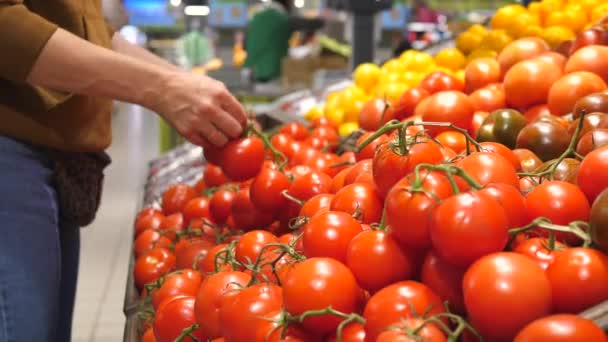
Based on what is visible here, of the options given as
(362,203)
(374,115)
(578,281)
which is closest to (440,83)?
(374,115)

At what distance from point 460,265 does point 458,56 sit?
232 cm

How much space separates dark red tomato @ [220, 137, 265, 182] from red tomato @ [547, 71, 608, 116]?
0.85 meters

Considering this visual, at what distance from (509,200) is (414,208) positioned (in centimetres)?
16

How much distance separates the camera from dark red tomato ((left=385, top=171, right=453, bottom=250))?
3.58ft

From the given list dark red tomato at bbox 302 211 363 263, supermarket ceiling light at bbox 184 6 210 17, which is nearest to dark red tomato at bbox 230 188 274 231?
dark red tomato at bbox 302 211 363 263

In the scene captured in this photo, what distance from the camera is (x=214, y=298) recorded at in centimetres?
133

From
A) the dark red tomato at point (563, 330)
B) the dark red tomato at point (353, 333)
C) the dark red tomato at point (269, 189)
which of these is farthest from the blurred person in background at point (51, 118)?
the dark red tomato at point (563, 330)

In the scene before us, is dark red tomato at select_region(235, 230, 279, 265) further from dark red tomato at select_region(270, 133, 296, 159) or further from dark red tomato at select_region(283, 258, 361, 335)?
dark red tomato at select_region(270, 133, 296, 159)

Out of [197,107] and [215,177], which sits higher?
[197,107]

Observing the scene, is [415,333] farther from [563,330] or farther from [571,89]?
[571,89]

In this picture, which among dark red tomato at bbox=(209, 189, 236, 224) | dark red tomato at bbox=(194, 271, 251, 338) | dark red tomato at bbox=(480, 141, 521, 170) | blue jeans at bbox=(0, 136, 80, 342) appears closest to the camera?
dark red tomato at bbox=(194, 271, 251, 338)

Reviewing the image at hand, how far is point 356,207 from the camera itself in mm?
1362

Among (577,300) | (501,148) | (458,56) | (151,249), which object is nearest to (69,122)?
(151,249)

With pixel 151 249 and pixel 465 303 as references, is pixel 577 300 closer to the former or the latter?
pixel 465 303
